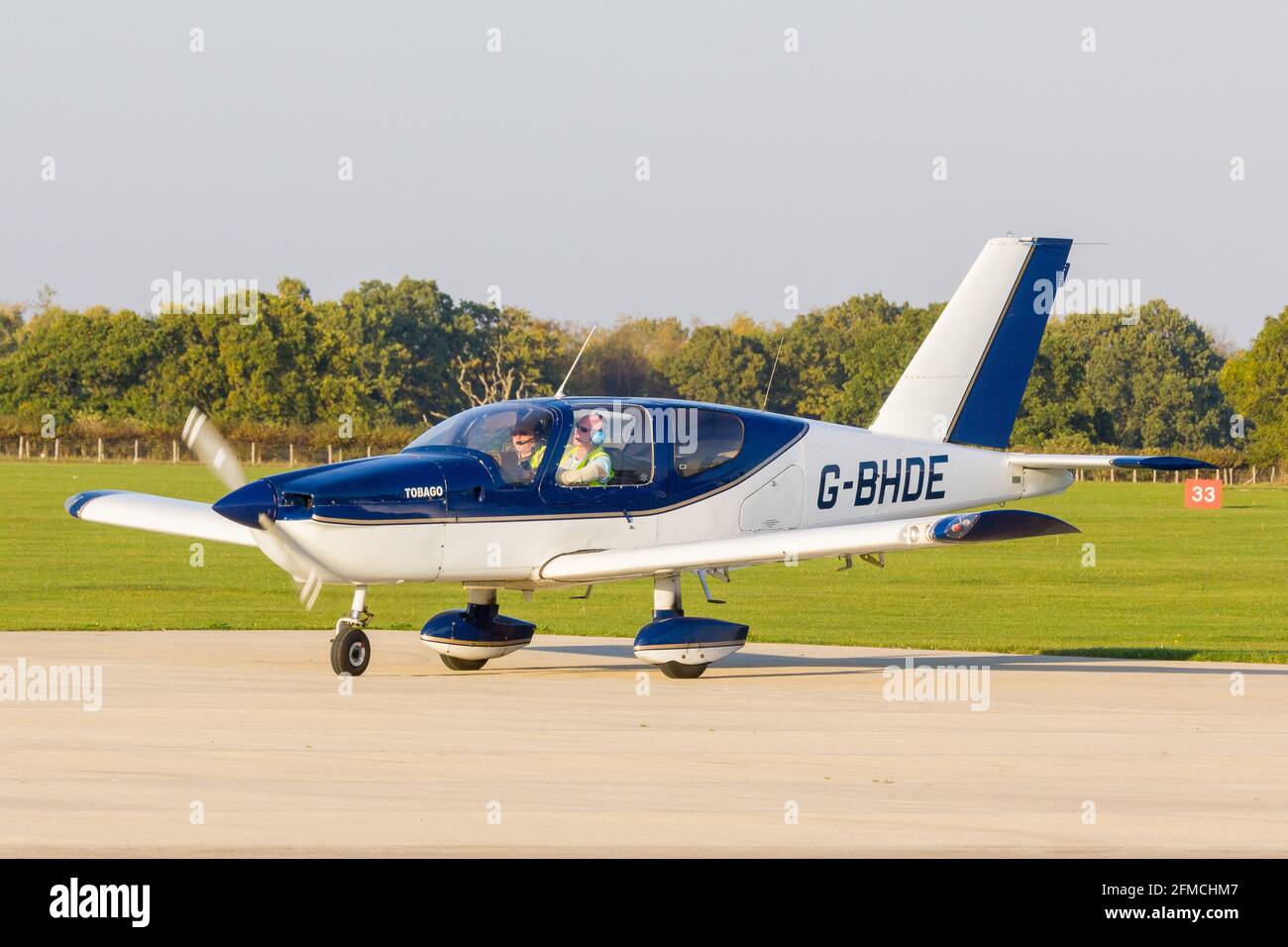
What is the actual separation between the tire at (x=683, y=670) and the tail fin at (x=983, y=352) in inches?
144

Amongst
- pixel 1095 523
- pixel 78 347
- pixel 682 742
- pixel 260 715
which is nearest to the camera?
pixel 682 742

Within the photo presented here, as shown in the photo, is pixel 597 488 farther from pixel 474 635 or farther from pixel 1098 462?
pixel 1098 462

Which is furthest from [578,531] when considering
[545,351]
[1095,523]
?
[545,351]

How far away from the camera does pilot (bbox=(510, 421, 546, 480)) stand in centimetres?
1563

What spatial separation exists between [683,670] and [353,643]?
9.43 ft

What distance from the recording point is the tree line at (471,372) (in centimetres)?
9356

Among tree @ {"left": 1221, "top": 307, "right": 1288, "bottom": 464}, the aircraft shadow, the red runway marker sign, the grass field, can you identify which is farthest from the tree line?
the aircraft shadow

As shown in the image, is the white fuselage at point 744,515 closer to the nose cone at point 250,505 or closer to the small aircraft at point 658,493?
the small aircraft at point 658,493

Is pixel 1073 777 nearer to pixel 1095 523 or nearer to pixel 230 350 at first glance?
pixel 1095 523

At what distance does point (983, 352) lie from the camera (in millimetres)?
18453

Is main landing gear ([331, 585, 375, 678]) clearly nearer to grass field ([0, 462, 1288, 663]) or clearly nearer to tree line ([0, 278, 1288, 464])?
grass field ([0, 462, 1288, 663])
